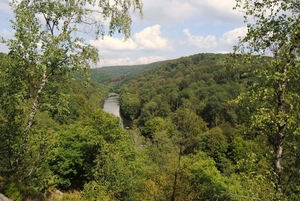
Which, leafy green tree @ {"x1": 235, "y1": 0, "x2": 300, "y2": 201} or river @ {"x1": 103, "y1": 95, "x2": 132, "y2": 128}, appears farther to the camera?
river @ {"x1": 103, "y1": 95, "x2": 132, "y2": 128}

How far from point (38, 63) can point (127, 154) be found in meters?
19.2

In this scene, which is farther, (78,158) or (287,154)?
→ (78,158)

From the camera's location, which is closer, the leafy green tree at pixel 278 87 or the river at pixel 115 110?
the leafy green tree at pixel 278 87

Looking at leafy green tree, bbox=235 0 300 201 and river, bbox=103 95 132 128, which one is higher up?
leafy green tree, bbox=235 0 300 201

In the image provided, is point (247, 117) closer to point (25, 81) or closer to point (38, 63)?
point (38, 63)

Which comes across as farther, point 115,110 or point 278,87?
point 115,110

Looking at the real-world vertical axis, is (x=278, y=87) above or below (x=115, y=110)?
above

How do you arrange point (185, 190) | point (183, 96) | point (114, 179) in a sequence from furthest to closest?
point (183, 96), point (114, 179), point (185, 190)

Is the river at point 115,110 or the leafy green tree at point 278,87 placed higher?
the leafy green tree at point 278,87

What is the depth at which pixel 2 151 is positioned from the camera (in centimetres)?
812

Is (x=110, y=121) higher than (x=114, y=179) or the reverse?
higher

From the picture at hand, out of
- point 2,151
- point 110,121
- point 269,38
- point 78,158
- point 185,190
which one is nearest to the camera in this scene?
point 269,38

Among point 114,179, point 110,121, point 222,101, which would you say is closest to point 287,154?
point 114,179

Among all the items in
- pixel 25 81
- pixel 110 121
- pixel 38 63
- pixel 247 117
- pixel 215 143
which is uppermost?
pixel 38 63
